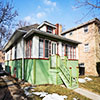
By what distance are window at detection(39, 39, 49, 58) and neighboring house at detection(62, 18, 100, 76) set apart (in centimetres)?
733

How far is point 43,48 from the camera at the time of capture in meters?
7.11

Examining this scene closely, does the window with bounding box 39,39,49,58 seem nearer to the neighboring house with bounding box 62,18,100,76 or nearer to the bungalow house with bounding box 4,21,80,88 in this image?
the bungalow house with bounding box 4,21,80,88

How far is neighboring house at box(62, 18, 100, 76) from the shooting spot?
37.0 feet

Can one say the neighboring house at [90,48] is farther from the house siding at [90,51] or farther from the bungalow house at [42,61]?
the bungalow house at [42,61]

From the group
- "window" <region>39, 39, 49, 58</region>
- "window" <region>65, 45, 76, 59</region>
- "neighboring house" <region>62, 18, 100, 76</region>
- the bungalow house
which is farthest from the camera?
"neighboring house" <region>62, 18, 100, 76</region>

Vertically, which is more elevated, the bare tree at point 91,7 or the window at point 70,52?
the bare tree at point 91,7

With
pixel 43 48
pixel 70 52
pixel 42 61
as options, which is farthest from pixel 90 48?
pixel 42 61

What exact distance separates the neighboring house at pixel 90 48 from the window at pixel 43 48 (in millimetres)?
7327

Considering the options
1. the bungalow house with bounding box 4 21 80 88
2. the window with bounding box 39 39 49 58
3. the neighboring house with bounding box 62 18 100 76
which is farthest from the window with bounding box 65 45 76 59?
the window with bounding box 39 39 49 58

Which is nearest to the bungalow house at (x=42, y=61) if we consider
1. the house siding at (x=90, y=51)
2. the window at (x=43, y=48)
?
the window at (x=43, y=48)

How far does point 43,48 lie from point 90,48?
7.99 metres

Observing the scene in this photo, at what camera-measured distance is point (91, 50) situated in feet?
38.4

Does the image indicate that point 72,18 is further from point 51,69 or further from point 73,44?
point 51,69

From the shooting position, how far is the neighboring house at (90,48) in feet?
37.0
